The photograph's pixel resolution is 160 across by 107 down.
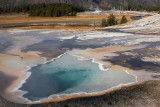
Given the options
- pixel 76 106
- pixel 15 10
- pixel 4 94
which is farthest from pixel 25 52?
pixel 15 10

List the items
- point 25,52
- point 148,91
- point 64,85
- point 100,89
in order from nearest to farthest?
point 148,91
point 100,89
point 64,85
point 25,52

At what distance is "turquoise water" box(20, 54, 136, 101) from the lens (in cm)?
1030

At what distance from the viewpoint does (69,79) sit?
12.0m

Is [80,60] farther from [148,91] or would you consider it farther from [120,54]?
[148,91]

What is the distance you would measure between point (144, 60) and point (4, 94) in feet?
31.9

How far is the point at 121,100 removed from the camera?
875 cm

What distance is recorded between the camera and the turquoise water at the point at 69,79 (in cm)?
1030

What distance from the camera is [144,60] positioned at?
15.3 m

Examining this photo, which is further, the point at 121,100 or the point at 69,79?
the point at 69,79

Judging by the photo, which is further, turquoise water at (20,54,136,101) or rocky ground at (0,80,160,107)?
turquoise water at (20,54,136,101)

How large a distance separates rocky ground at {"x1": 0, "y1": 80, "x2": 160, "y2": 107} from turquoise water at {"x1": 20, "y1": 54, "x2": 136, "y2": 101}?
39.6 inches

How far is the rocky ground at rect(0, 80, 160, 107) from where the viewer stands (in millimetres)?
8422

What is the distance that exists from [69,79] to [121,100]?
3934 millimetres

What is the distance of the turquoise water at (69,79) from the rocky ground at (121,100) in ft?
3.30
